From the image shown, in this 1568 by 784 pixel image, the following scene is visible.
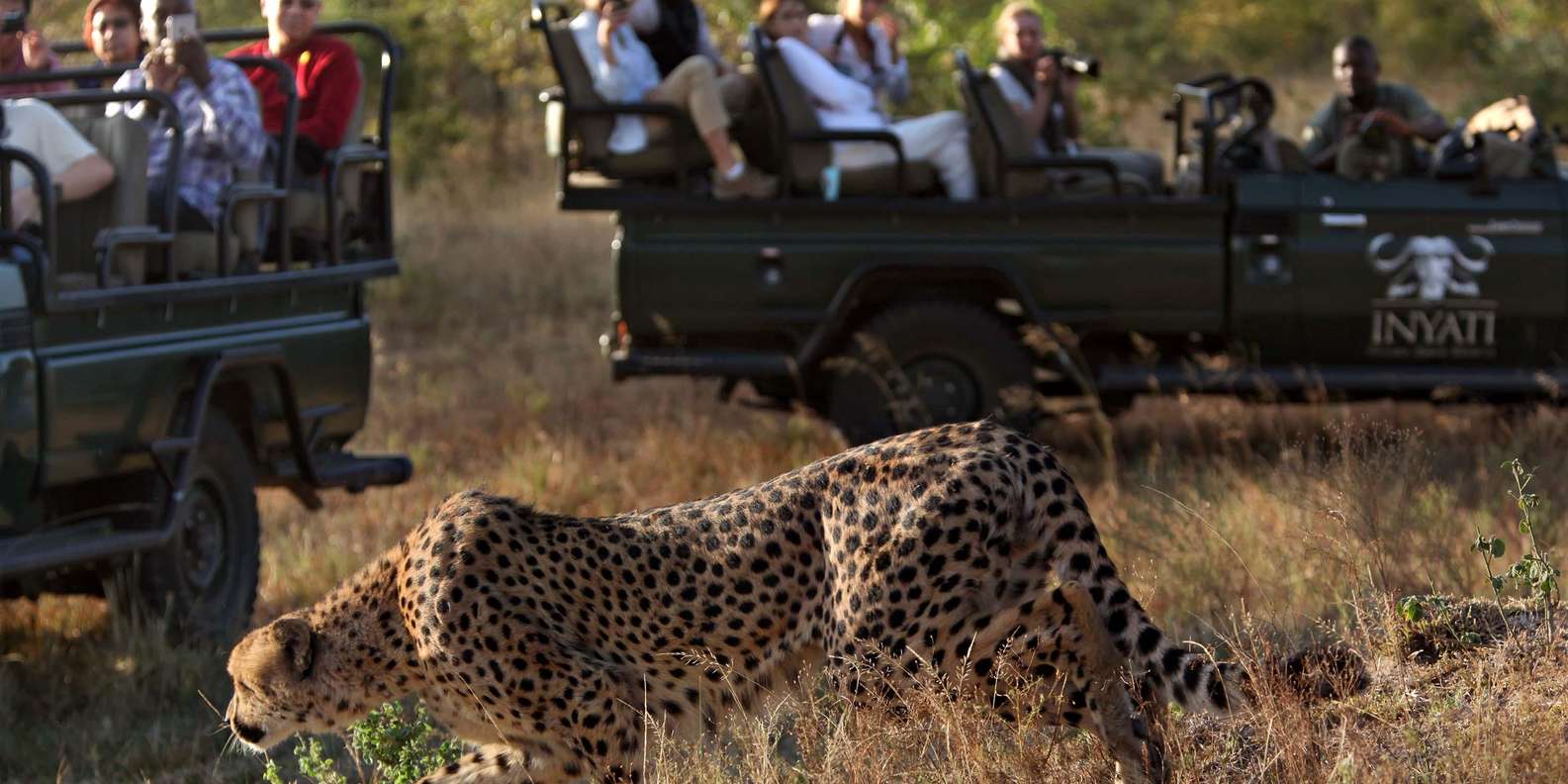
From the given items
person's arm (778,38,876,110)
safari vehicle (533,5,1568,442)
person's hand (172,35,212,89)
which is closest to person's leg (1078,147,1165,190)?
safari vehicle (533,5,1568,442)

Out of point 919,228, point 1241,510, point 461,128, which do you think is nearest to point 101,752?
point 1241,510

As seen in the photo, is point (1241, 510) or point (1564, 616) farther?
point (1241, 510)

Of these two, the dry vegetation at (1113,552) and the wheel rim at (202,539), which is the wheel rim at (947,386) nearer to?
the dry vegetation at (1113,552)

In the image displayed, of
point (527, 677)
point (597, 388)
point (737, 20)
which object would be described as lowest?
point (597, 388)

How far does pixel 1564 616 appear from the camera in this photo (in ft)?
16.3

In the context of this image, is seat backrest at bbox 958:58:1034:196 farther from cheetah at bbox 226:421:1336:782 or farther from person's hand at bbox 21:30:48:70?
cheetah at bbox 226:421:1336:782

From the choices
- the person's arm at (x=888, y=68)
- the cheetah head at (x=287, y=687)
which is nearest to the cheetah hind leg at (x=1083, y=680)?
the cheetah head at (x=287, y=687)

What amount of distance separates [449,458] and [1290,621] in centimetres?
553

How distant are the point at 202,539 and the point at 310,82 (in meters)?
1.95

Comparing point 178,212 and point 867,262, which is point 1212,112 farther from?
point 178,212

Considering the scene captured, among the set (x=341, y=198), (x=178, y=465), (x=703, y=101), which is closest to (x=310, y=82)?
(x=341, y=198)

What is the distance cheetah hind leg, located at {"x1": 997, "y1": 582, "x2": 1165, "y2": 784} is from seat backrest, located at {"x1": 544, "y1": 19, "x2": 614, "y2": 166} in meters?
5.09

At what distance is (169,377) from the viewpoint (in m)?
6.97

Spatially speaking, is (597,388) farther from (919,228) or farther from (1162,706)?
(1162,706)
